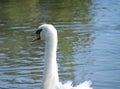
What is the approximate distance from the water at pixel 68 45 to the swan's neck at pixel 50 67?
149 inches

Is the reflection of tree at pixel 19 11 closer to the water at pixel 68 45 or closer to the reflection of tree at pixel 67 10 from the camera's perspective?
the water at pixel 68 45

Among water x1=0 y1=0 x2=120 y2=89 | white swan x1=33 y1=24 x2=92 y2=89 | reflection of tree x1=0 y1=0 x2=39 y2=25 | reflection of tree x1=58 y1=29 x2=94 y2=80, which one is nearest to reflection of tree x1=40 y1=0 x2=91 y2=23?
water x1=0 y1=0 x2=120 y2=89

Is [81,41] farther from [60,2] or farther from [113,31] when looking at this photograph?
[60,2]

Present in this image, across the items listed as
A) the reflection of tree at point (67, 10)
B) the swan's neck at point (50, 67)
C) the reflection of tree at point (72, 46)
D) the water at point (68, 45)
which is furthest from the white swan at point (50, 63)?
the reflection of tree at point (67, 10)

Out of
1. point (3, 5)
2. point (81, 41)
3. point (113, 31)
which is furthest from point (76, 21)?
point (3, 5)

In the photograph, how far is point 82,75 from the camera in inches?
528

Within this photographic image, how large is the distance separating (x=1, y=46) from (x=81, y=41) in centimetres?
302

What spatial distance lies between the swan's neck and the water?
12.5 ft

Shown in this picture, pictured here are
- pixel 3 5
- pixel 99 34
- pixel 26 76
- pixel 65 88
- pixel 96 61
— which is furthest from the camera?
pixel 3 5

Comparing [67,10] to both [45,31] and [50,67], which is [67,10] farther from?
[50,67]

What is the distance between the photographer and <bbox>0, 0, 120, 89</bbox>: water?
13188mm

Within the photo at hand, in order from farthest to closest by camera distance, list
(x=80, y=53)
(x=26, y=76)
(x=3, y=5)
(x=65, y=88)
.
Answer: (x=3, y=5)
(x=80, y=53)
(x=26, y=76)
(x=65, y=88)

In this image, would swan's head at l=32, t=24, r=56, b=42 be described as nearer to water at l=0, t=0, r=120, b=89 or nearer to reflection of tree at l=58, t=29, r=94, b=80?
water at l=0, t=0, r=120, b=89

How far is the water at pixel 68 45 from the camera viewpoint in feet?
43.3
